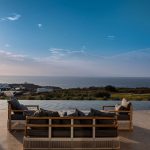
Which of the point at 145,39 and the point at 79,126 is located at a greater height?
the point at 145,39

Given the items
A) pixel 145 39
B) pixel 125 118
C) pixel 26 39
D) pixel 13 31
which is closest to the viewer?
pixel 125 118

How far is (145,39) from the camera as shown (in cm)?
1728

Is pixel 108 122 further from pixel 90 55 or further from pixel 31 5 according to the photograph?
pixel 90 55

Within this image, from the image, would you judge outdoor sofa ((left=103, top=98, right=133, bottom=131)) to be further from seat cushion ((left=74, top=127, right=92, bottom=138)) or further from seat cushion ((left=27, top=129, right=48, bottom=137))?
seat cushion ((left=27, top=129, right=48, bottom=137))

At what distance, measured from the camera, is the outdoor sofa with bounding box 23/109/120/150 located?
5.85 metres

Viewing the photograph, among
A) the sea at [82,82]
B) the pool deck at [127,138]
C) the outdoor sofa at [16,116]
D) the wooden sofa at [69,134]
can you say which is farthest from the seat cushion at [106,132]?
the sea at [82,82]

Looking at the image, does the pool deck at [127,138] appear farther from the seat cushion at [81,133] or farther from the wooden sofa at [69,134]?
the seat cushion at [81,133]

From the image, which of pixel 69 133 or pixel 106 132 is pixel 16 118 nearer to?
pixel 69 133

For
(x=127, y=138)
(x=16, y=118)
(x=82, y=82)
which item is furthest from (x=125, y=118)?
(x=82, y=82)

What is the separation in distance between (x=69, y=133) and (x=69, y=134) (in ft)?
0.06

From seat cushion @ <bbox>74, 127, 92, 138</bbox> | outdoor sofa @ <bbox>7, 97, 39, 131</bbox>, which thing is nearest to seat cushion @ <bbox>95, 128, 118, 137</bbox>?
seat cushion @ <bbox>74, 127, 92, 138</bbox>

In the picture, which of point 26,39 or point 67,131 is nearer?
point 67,131

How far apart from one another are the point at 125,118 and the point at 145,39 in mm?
10381

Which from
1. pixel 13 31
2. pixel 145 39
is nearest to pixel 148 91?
pixel 145 39
